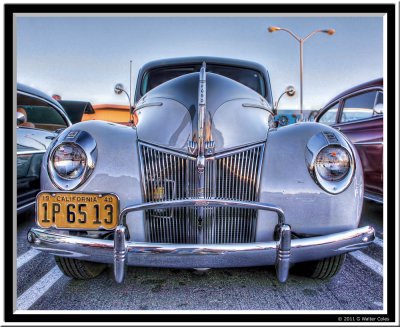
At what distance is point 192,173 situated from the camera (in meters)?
1.80

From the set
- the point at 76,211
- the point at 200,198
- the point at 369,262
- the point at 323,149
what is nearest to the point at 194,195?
the point at 200,198

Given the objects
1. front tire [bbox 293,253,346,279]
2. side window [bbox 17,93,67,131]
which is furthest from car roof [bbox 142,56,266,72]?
front tire [bbox 293,253,346,279]

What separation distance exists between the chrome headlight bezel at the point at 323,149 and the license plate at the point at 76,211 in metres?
1.16

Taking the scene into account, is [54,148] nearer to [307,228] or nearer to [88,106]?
[307,228]

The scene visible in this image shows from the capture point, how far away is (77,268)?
76.1 inches

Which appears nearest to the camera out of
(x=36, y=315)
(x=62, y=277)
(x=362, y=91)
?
(x=36, y=315)

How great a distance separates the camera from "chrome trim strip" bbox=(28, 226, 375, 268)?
1543 millimetres

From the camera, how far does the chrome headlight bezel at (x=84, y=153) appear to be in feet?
5.72

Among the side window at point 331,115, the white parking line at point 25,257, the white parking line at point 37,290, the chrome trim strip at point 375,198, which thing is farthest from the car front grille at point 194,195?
the side window at point 331,115

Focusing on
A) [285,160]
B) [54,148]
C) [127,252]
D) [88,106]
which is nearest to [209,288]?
[127,252]

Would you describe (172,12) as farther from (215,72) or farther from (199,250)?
(215,72)

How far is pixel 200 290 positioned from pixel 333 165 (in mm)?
1114

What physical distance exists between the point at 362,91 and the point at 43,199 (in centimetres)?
414

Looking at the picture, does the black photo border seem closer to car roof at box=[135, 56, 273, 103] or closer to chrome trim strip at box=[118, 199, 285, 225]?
chrome trim strip at box=[118, 199, 285, 225]
